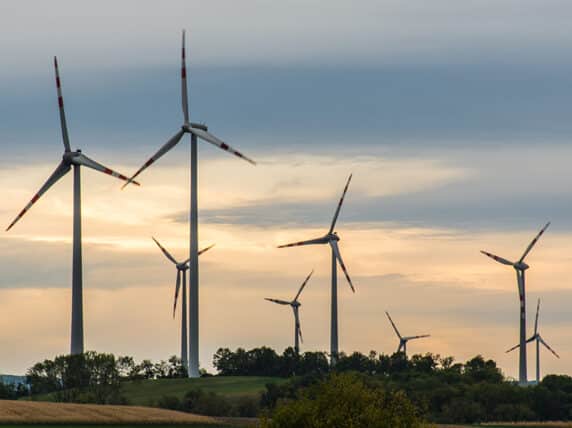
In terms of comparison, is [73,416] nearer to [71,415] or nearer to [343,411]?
[71,415]

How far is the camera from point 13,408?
598ft

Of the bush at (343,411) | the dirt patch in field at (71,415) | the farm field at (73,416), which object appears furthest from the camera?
the dirt patch in field at (71,415)

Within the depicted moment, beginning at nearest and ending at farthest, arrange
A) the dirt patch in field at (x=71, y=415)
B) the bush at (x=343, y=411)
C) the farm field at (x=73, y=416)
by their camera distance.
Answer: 1. the bush at (x=343, y=411)
2. the farm field at (x=73, y=416)
3. the dirt patch in field at (x=71, y=415)

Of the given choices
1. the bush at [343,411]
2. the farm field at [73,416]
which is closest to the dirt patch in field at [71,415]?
the farm field at [73,416]

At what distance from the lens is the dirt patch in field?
174788 mm

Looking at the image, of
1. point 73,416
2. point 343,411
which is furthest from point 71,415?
point 343,411

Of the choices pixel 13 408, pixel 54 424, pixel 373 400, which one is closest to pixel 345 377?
pixel 373 400

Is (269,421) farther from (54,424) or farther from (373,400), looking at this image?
(54,424)

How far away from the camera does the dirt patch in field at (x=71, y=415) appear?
175 metres

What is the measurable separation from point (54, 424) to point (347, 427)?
68792 mm

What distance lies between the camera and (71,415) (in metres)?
184

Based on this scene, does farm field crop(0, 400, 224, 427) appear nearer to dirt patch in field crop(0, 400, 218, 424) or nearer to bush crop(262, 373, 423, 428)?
dirt patch in field crop(0, 400, 218, 424)

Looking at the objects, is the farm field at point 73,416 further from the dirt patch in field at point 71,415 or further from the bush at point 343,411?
the bush at point 343,411

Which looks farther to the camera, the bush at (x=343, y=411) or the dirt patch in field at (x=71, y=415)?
the dirt patch in field at (x=71, y=415)
